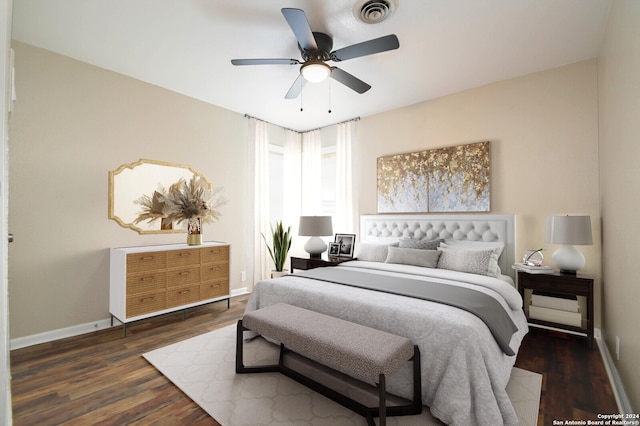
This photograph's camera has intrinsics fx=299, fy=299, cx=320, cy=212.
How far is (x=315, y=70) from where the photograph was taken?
2.55 metres

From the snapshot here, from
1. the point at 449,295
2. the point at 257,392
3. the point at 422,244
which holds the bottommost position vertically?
the point at 257,392

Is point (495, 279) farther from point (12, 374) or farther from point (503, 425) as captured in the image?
point (12, 374)

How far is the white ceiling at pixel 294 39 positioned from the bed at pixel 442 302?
1.77 meters

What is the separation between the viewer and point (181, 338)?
3020 millimetres

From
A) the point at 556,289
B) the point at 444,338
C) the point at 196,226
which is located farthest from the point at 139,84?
the point at 556,289

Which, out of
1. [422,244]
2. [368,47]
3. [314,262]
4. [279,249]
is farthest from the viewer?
[279,249]

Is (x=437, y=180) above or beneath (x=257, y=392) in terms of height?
above

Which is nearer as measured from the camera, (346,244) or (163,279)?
(163,279)

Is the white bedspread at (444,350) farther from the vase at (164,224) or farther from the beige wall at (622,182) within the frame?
the vase at (164,224)

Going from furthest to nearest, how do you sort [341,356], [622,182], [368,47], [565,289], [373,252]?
[373,252]
[565,289]
[368,47]
[622,182]
[341,356]

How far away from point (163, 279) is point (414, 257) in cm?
285

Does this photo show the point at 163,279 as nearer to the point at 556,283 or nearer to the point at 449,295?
the point at 449,295

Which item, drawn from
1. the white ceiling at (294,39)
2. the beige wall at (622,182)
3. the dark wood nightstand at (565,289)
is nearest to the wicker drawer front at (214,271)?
the white ceiling at (294,39)

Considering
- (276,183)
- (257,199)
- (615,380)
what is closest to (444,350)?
(615,380)
